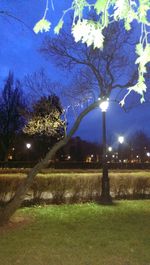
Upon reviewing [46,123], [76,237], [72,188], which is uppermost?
[46,123]

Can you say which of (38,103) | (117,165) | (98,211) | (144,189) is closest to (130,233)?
(98,211)

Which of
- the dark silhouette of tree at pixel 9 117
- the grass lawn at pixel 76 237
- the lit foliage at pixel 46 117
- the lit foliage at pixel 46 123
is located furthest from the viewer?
the dark silhouette of tree at pixel 9 117

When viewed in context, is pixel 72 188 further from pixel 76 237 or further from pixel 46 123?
pixel 46 123

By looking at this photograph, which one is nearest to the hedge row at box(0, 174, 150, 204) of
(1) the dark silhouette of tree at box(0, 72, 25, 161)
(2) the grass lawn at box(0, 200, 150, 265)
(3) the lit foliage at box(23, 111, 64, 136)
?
(2) the grass lawn at box(0, 200, 150, 265)

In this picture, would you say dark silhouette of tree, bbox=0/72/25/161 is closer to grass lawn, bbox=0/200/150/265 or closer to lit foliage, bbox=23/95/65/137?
lit foliage, bbox=23/95/65/137

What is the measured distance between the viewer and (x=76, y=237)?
10.8m

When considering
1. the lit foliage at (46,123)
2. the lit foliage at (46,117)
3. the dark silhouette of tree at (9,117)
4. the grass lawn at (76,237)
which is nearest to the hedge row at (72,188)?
the grass lawn at (76,237)

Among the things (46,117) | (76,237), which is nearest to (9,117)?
(46,117)

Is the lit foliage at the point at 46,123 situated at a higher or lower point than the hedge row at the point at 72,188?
higher

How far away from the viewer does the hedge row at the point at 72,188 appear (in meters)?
18.1

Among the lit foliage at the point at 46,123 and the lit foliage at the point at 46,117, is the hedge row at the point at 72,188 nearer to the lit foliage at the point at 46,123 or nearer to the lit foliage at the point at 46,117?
the lit foliage at the point at 46,117

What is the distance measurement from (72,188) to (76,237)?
8.65 metres

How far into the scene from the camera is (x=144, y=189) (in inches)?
867

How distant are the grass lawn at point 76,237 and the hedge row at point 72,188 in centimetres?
226
